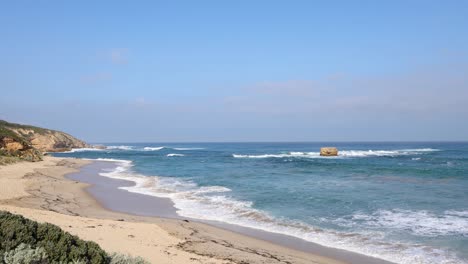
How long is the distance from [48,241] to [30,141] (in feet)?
240

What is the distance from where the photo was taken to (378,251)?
969cm

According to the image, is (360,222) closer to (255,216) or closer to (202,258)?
(255,216)

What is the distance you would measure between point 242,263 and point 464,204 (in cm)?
1240

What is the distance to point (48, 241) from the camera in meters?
5.34

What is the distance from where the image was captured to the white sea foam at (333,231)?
949cm

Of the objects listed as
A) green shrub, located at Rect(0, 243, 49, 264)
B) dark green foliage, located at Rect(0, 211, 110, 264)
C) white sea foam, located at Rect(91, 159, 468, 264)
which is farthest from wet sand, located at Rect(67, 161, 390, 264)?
green shrub, located at Rect(0, 243, 49, 264)

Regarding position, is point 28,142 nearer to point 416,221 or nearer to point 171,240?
point 171,240

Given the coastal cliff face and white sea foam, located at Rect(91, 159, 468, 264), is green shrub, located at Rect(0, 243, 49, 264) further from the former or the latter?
the coastal cliff face

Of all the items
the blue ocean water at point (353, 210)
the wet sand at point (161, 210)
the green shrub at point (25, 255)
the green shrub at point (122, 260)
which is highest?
the green shrub at point (25, 255)

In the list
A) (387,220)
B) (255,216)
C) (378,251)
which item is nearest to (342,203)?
(387,220)

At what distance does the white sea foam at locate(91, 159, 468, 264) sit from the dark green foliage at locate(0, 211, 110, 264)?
693cm

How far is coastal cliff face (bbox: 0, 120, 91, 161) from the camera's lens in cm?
3650

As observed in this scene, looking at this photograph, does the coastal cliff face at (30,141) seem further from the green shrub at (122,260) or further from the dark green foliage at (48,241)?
the green shrub at (122,260)

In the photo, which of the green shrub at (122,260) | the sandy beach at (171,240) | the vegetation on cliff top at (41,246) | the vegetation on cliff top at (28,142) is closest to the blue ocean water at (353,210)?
the sandy beach at (171,240)
